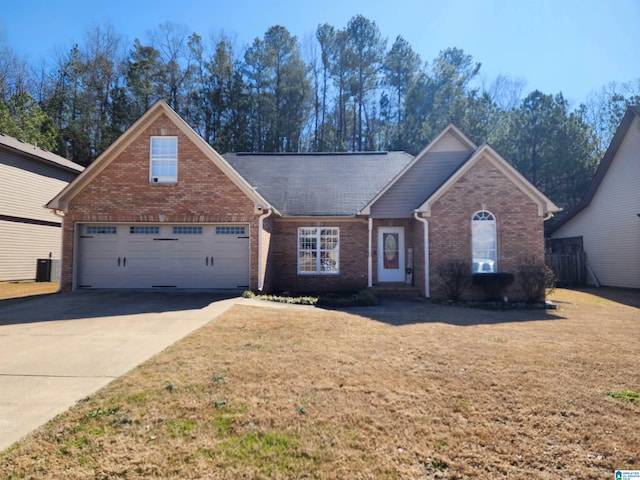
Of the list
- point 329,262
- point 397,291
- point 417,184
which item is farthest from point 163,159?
point 397,291

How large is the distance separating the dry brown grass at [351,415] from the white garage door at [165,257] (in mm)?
5879

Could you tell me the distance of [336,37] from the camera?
105ft

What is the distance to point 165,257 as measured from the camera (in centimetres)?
1228

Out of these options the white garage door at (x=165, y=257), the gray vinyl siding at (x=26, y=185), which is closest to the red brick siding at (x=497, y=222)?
the white garage door at (x=165, y=257)

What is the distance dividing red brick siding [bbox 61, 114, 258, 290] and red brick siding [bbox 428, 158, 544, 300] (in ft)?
21.7

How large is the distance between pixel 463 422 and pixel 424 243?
9.24 m

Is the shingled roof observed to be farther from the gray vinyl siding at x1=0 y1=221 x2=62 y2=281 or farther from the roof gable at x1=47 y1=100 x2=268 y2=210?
the gray vinyl siding at x1=0 y1=221 x2=62 y2=281

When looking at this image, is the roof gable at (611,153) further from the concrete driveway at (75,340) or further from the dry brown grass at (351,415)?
the concrete driveway at (75,340)

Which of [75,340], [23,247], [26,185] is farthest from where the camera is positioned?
[26,185]

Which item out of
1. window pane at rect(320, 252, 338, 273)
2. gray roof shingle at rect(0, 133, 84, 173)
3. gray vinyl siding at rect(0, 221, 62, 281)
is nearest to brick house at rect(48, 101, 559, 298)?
window pane at rect(320, 252, 338, 273)

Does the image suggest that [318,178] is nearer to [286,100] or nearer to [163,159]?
[163,159]

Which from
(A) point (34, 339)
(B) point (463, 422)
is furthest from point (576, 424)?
(A) point (34, 339)

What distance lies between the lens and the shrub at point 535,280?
11.5m

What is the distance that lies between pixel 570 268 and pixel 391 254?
1119 cm
